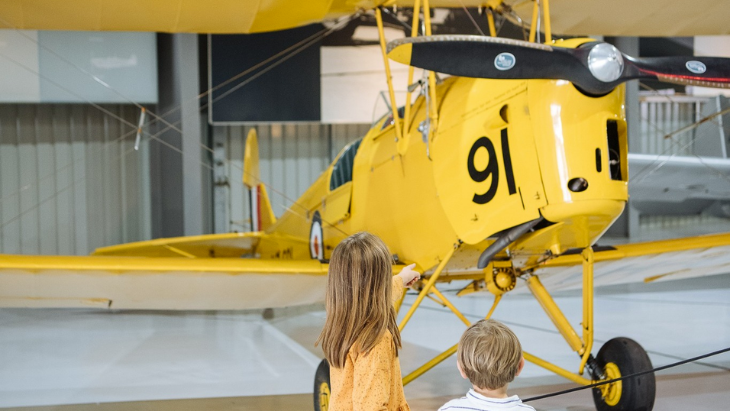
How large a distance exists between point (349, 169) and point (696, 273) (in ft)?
8.63

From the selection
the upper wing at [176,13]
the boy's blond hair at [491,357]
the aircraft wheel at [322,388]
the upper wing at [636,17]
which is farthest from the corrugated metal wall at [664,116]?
the boy's blond hair at [491,357]

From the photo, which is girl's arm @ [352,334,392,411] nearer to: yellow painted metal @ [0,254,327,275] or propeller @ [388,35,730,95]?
propeller @ [388,35,730,95]

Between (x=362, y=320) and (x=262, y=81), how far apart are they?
7.80m

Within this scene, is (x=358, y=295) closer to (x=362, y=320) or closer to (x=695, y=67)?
(x=362, y=320)

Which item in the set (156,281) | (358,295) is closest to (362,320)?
(358,295)

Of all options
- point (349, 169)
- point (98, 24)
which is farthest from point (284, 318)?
point (98, 24)

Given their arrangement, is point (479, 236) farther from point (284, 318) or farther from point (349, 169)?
point (284, 318)

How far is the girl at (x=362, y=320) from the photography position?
1.61 metres

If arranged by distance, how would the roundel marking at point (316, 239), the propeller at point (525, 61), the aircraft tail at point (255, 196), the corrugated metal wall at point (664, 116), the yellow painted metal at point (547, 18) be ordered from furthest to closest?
the corrugated metal wall at point (664, 116) → the aircraft tail at point (255, 196) → the roundel marking at point (316, 239) → the yellow painted metal at point (547, 18) → the propeller at point (525, 61)

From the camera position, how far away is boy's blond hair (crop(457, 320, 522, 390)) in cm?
154

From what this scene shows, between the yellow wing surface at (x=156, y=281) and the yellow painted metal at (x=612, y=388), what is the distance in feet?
5.29

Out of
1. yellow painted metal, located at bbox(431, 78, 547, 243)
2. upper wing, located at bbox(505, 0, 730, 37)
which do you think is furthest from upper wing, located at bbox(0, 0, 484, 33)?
yellow painted metal, located at bbox(431, 78, 547, 243)

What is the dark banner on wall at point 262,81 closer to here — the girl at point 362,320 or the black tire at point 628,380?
the black tire at point 628,380

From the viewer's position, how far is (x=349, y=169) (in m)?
4.91
